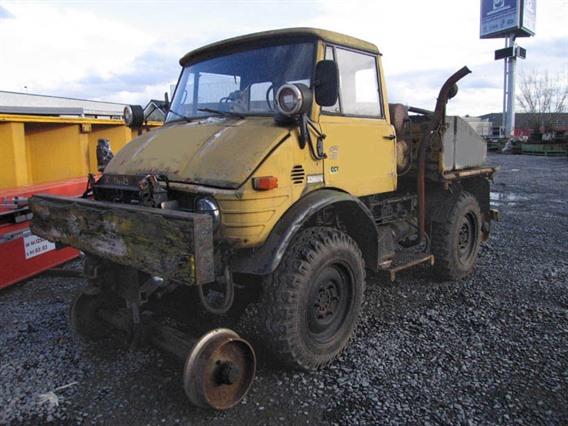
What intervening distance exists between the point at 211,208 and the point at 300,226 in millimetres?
640

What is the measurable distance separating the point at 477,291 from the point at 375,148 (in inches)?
88.1

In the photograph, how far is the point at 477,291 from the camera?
5.33 meters

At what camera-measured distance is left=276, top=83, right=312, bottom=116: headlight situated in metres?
3.17

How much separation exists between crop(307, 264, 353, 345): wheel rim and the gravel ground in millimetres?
275

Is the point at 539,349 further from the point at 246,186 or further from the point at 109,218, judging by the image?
the point at 109,218

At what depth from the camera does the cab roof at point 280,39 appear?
3705 mm

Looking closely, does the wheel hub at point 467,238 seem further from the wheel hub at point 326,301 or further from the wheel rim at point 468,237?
the wheel hub at point 326,301

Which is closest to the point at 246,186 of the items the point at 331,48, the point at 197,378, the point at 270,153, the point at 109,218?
the point at 270,153

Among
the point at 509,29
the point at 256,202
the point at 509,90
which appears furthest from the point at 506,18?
the point at 256,202

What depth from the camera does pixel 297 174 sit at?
344 centimetres

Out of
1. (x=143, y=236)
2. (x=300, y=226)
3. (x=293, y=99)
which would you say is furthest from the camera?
(x=300, y=226)

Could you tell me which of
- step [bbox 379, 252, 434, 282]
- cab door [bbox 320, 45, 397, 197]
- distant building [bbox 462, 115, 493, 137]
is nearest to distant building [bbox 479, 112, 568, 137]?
distant building [bbox 462, 115, 493, 137]

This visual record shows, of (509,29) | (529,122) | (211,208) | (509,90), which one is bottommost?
(211,208)

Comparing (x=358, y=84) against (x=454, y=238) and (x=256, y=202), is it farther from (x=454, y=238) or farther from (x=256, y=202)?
(x=454, y=238)
